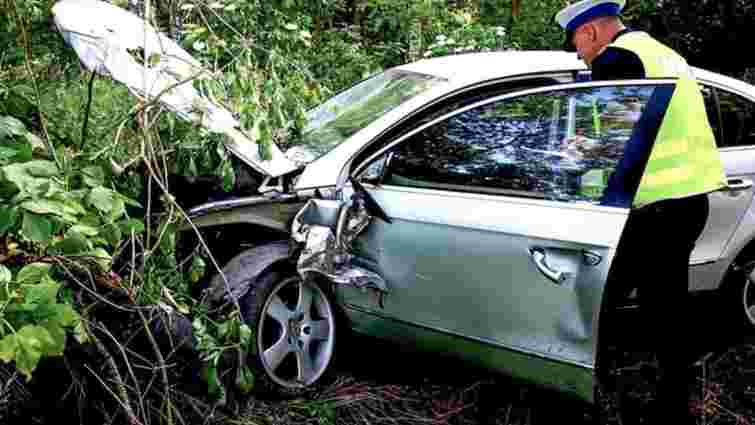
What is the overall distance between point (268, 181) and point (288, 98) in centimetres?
51

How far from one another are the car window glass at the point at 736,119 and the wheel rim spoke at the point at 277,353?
2286 mm

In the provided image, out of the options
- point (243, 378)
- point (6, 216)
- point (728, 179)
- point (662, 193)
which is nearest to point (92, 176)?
point (6, 216)

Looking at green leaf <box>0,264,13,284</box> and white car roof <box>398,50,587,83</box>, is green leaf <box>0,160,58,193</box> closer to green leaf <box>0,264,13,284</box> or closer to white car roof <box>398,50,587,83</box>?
green leaf <box>0,264,13,284</box>

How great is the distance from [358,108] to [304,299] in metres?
1.05

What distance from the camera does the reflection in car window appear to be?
2756 millimetres

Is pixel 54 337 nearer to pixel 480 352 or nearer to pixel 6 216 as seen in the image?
pixel 6 216

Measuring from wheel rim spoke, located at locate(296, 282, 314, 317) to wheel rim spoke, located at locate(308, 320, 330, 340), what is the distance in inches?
2.8

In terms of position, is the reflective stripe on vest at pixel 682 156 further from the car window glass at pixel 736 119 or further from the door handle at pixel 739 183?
the car window glass at pixel 736 119

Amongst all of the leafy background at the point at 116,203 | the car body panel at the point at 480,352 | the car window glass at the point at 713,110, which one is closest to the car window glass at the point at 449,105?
the leafy background at the point at 116,203

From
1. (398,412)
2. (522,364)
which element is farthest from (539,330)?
(398,412)

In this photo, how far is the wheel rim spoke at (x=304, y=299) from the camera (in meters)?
3.18

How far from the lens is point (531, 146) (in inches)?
116

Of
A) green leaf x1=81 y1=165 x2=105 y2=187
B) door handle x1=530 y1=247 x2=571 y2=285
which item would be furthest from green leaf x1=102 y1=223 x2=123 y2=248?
door handle x1=530 y1=247 x2=571 y2=285

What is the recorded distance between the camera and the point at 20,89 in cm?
249
